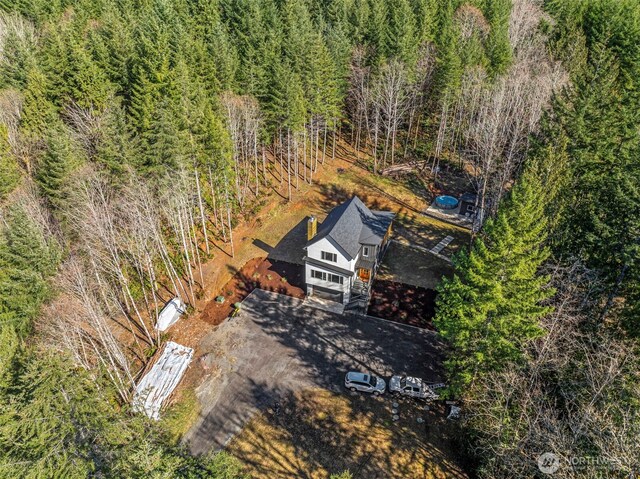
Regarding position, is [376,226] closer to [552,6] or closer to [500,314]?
[500,314]

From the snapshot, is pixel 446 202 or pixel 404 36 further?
pixel 404 36

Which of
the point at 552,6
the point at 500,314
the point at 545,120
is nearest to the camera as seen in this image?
the point at 500,314

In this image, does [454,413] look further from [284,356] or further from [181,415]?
[181,415]

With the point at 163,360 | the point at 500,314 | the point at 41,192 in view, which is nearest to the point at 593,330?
the point at 500,314

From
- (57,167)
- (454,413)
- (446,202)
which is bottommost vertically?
(454,413)

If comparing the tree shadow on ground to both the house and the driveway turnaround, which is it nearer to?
the driveway turnaround

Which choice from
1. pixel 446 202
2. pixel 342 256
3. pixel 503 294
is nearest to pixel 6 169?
pixel 342 256

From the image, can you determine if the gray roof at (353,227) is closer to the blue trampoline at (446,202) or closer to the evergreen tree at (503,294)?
the blue trampoline at (446,202)
